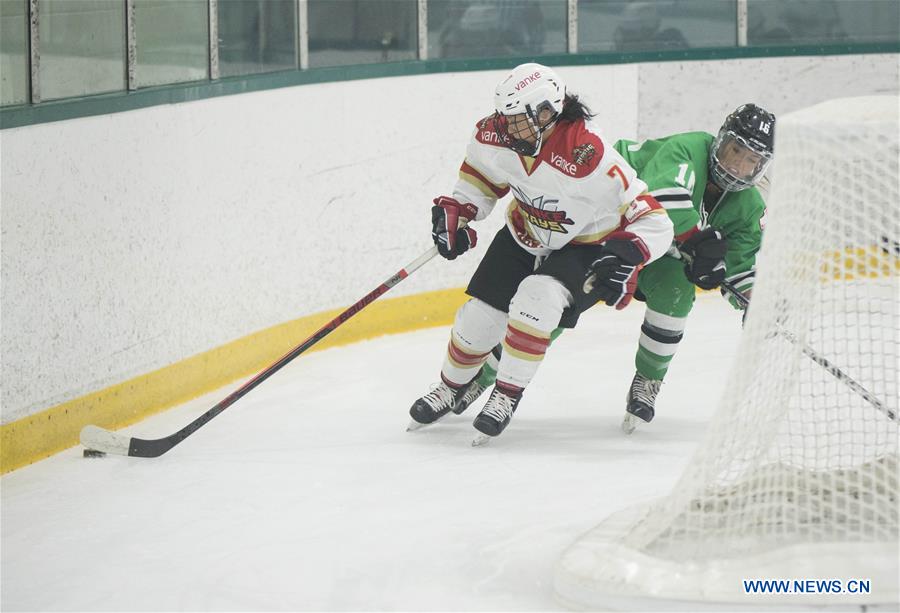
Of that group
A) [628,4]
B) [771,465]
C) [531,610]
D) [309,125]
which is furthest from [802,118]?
[628,4]

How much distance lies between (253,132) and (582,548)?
224 cm

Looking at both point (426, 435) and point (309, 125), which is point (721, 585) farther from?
point (309, 125)

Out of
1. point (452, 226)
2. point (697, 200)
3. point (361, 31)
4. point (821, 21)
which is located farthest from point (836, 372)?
point (821, 21)

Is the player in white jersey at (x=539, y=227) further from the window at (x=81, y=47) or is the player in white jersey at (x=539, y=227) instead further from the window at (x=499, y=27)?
the window at (x=499, y=27)

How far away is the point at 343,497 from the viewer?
3.29 m

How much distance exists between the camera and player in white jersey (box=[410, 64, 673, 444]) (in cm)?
346

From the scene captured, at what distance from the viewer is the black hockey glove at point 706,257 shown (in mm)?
3682

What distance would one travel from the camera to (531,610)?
8.48 ft

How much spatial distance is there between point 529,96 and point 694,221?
599 millimetres

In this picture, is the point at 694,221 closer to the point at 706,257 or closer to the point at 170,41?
the point at 706,257

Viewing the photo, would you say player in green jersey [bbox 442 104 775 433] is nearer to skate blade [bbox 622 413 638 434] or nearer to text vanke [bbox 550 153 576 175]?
skate blade [bbox 622 413 638 434]

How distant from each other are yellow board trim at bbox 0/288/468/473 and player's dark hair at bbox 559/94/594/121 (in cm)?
143

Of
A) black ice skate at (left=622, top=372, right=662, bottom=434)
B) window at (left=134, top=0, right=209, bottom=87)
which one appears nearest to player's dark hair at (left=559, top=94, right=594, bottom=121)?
black ice skate at (left=622, top=372, right=662, bottom=434)

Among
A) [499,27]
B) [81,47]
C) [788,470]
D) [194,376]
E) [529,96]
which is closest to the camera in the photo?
[788,470]
